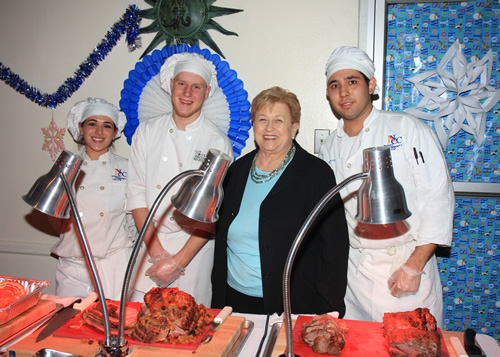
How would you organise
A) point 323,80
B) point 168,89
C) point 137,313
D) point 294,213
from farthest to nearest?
point 323,80 < point 168,89 < point 294,213 < point 137,313

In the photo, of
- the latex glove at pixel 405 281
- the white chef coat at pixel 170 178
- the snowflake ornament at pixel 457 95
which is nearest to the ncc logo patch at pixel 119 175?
the white chef coat at pixel 170 178

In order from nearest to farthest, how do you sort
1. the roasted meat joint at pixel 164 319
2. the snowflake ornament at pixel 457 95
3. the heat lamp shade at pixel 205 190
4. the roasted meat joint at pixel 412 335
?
the heat lamp shade at pixel 205 190 → the roasted meat joint at pixel 412 335 → the roasted meat joint at pixel 164 319 → the snowflake ornament at pixel 457 95

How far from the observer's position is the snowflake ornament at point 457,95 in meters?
2.81

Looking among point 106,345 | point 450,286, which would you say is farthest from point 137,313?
point 450,286

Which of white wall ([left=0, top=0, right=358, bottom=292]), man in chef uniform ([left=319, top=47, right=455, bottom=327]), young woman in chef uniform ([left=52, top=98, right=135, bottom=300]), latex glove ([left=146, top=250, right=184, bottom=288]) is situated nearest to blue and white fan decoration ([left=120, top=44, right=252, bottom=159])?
white wall ([left=0, top=0, right=358, bottom=292])

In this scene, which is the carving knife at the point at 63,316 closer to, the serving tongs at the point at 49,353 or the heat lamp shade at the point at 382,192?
the serving tongs at the point at 49,353

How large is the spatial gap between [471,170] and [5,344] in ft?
9.25

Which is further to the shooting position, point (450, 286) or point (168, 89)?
point (450, 286)

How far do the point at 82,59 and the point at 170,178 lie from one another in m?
1.39

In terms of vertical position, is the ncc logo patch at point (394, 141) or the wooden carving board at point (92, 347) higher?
the ncc logo patch at point (394, 141)

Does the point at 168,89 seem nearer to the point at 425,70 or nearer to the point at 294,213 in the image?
the point at 294,213

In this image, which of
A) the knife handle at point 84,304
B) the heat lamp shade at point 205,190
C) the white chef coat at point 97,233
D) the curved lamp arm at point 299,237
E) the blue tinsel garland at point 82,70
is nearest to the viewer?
the curved lamp arm at point 299,237

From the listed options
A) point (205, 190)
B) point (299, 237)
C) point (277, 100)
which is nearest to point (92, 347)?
point (205, 190)

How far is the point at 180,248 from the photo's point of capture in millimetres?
2561
